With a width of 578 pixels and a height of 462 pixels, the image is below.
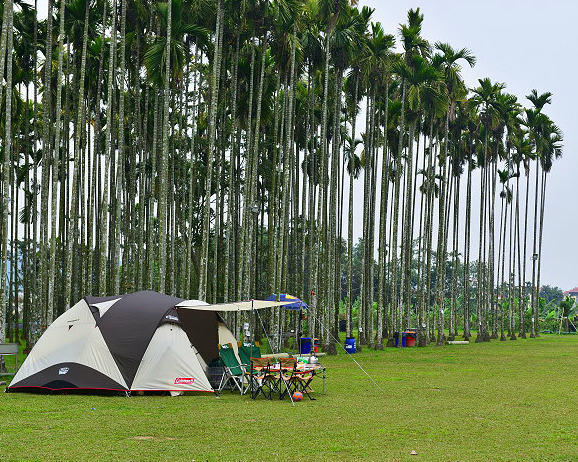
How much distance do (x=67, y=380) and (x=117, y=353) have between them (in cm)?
114

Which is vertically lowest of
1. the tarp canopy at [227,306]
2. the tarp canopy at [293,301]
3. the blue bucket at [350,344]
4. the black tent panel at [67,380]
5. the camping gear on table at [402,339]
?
the camping gear on table at [402,339]

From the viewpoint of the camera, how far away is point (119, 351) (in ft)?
51.6

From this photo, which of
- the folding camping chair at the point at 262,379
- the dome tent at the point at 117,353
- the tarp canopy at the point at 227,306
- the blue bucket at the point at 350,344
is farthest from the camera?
the blue bucket at the point at 350,344

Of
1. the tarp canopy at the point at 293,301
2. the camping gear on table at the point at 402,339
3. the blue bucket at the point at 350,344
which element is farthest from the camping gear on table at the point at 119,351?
the camping gear on table at the point at 402,339

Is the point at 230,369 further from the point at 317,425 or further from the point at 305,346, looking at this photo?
the point at 305,346

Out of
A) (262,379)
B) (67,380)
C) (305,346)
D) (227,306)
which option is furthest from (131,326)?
(305,346)

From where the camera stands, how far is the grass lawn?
9.12 metres

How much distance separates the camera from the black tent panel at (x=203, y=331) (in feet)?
57.1

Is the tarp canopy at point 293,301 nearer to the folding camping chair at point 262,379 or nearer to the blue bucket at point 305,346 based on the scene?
the folding camping chair at point 262,379

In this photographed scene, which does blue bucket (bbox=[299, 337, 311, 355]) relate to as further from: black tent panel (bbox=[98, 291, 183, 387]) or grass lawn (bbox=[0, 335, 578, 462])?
black tent panel (bbox=[98, 291, 183, 387])

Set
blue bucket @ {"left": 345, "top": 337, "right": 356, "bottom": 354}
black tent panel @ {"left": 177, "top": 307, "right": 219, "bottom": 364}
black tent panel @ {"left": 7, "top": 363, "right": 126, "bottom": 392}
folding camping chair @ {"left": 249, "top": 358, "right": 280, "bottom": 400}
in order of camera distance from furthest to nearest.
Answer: blue bucket @ {"left": 345, "top": 337, "right": 356, "bottom": 354} → black tent panel @ {"left": 177, "top": 307, "right": 219, "bottom": 364} → black tent panel @ {"left": 7, "top": 363, "right": 126, "bottom": 392} → folding camping chair @ {"left": 249, "top": 358, "right": 280, "bottom": 400}

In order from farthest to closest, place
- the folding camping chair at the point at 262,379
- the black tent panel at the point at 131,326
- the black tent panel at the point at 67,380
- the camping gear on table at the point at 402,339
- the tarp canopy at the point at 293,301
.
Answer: the camping gear on table at the point at 402,339, the tarp canopy at the point at 293,301, the black tent panel at the point at 131,326, the black tent panel at the point at 67,380, the folding camping chair at the point at 262,379

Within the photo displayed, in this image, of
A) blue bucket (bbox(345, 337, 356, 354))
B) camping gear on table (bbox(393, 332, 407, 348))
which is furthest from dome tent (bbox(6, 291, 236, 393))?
camping gear on table (bbox(393, 332, 407, 348))

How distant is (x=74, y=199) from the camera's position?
23781mm
